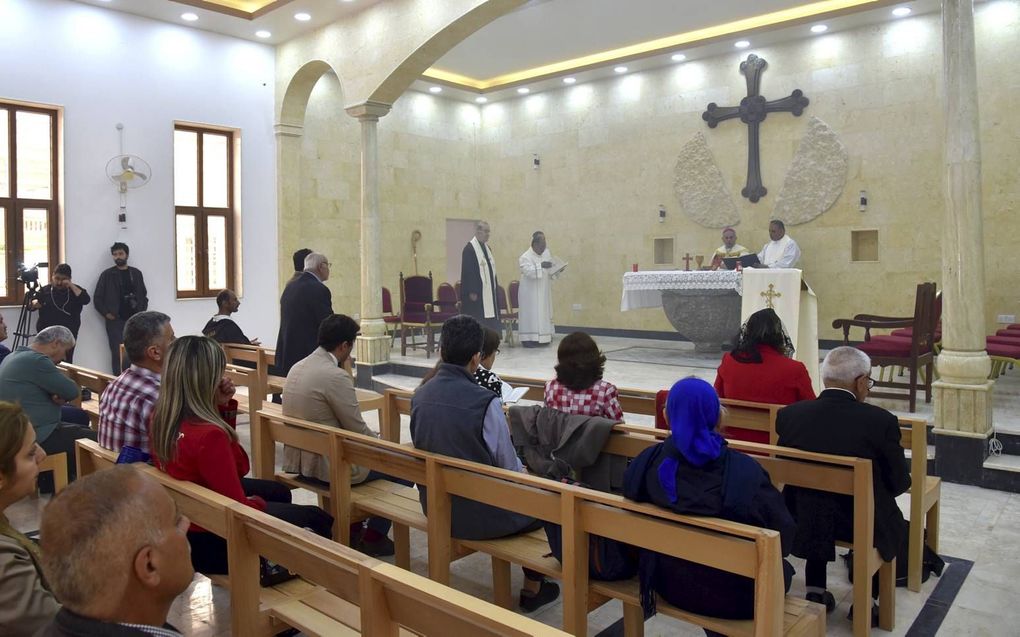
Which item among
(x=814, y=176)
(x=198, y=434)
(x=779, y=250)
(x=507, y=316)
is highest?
(x=814, y=176)

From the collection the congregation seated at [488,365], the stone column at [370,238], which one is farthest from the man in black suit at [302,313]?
the stone column at [370,238]

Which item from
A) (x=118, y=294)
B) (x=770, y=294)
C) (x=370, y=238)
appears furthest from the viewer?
(x=370, y=238)

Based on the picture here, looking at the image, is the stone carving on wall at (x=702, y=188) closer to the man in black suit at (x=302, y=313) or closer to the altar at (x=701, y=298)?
the altar at (x=701, y=298)

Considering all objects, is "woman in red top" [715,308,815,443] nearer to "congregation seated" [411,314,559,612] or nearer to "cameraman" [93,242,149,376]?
"congregation seated" [411,314,559,612]

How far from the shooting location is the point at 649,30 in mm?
10391

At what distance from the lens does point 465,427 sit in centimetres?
277

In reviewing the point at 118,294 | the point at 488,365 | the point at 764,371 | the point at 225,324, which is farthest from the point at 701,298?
the point at 118,294

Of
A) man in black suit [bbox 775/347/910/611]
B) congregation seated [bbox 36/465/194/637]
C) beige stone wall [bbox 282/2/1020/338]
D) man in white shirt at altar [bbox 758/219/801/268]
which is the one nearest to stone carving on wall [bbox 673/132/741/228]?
beige stone wall [bbox 282/2/1020/338]

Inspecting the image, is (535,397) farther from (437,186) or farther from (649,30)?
(437,186)

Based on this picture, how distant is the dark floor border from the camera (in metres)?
2.86

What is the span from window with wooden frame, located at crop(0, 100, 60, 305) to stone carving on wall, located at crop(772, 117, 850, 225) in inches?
346

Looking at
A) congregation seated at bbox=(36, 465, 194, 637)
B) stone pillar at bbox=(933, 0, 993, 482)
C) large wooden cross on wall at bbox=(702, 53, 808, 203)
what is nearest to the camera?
congregation seated at bbox=(36, 465, 194, 637)

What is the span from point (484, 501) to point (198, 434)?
92 cm

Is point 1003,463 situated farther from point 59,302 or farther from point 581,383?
point 59,302
